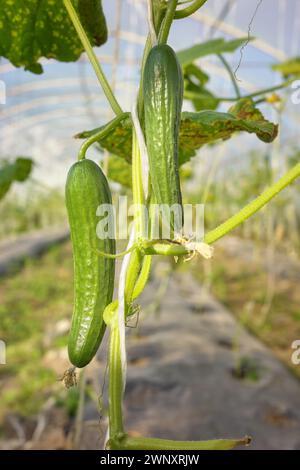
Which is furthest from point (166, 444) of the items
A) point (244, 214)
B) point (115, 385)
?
point (244, 214)

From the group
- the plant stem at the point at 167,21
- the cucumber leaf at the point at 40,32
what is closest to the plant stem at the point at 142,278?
the plant stem at the point at 167,21

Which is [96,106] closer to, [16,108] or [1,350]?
[16,108]

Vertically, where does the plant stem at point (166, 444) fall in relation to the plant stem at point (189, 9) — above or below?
below

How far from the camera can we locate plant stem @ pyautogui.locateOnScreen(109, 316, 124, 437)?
32.6 inches

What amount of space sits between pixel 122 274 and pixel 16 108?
16.1 m

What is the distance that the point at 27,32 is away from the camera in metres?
1.33

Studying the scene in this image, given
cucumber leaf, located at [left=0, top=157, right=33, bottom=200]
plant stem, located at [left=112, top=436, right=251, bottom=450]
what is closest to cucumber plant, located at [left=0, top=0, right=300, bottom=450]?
plant stem, located at [left=112, top=436, right=251, bottom=450]

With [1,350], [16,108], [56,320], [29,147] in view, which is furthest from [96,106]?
[1,350]

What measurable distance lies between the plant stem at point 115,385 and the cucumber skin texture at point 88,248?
0.06 meters

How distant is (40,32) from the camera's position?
134cm

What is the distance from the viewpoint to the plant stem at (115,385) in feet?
2.71

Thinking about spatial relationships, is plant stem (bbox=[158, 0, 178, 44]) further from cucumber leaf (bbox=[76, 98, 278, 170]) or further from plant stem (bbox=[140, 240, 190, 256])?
plant stem (bbox=[140, 240, 190, 256])

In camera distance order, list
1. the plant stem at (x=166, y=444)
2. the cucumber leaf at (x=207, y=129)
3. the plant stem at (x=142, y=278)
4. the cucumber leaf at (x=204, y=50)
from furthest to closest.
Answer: the cucumber leaf at (x=204, y=50)
the cucumber leaf at (x=207, y=129)
the plant stem at (x=142, y=278)
the plant stem at (x=166, y=444)

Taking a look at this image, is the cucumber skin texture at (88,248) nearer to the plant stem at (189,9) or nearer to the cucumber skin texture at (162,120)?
the cucumber skin texture at (162,120)
